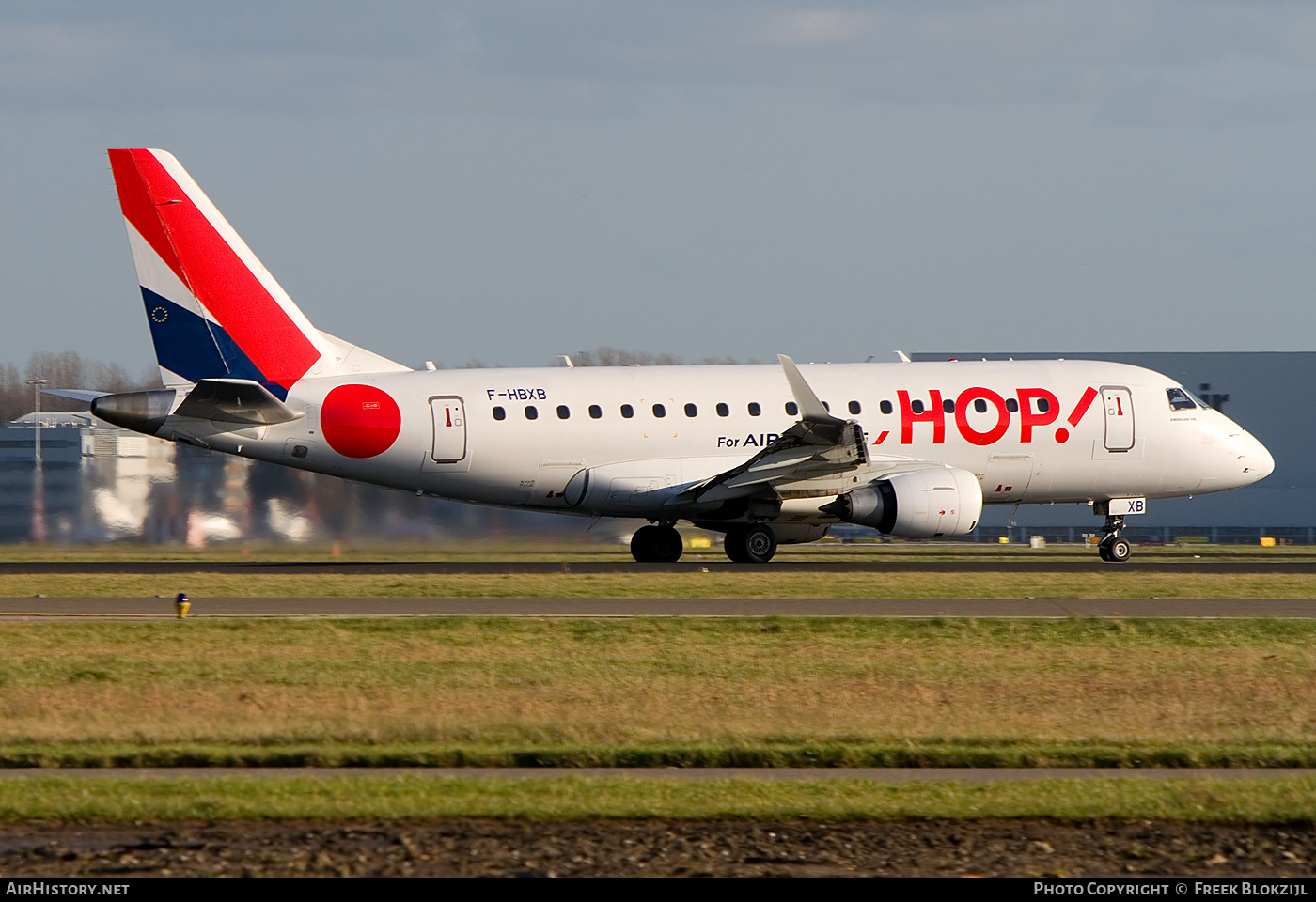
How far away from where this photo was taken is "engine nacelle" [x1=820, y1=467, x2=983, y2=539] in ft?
104

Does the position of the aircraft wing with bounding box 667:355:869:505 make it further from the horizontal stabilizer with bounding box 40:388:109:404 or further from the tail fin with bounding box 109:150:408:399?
the horizontal stabilizer with bounding box 40:388:109:404

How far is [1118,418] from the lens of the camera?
35.1 m

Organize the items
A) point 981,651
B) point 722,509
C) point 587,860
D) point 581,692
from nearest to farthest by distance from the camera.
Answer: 1. point 587,860
2. point 581,692
3. point 981,651
4. point 722,509

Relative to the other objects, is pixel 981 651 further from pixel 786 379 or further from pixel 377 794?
pixel 786 379

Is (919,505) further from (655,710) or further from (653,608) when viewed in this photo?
(655,710)

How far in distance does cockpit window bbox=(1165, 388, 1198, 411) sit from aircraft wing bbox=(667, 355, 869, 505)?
887 centimetres

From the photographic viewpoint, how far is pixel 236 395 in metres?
30.7

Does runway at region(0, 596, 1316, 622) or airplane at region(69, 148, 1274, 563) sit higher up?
airplane at region(69, 148, 1274, 563)

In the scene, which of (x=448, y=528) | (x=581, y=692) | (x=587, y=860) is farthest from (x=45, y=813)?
(x=448, y=528)

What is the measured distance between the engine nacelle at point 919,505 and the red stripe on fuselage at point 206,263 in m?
12.5

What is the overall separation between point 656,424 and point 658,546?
10.9 ft

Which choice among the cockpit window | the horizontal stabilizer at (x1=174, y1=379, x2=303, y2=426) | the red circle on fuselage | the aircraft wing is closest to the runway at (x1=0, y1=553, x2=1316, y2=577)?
the aircraft wing

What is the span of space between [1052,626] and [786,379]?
14.0 metres

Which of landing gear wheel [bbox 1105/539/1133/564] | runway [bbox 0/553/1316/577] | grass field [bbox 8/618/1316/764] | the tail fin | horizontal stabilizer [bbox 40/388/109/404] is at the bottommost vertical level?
runway [bbox 0/553/1316/577]
